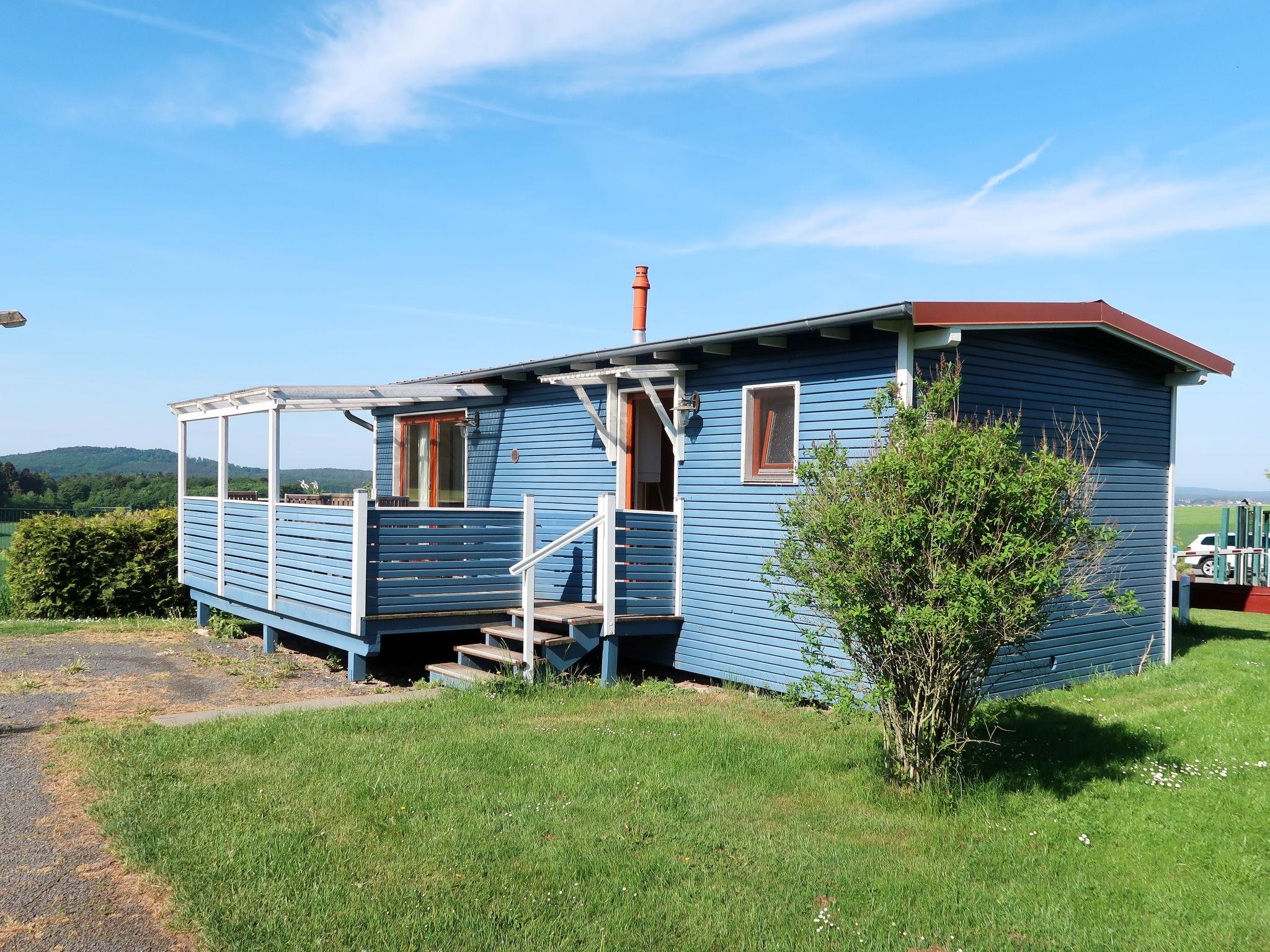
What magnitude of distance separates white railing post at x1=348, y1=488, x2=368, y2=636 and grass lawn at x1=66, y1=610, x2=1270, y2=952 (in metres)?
1.47

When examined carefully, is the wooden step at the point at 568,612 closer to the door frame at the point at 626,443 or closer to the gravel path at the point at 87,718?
the door frame at the point at 626,443

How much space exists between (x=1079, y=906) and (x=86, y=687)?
344 inches

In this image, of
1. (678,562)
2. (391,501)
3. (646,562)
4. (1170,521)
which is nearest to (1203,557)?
(1170,521)

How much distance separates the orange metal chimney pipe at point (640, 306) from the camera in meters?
11.9

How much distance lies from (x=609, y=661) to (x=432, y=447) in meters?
5.85

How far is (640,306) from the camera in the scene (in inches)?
472

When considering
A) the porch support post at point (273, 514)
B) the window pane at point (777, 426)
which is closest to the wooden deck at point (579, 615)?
the window pane at point (777, 426)

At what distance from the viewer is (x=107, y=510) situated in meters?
17.4

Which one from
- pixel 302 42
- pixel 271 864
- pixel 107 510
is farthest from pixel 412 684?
pixel 107 510

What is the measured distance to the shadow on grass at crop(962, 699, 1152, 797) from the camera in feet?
19.6

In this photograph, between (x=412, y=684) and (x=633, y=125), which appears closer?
(x=412, y=684)

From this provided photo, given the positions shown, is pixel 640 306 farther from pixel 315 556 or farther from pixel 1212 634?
pixel 1212 634

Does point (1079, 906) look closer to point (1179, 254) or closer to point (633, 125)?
point (633, 125)

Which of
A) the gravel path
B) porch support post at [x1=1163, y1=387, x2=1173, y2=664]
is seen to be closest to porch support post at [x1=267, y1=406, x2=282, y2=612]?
the gravel path
